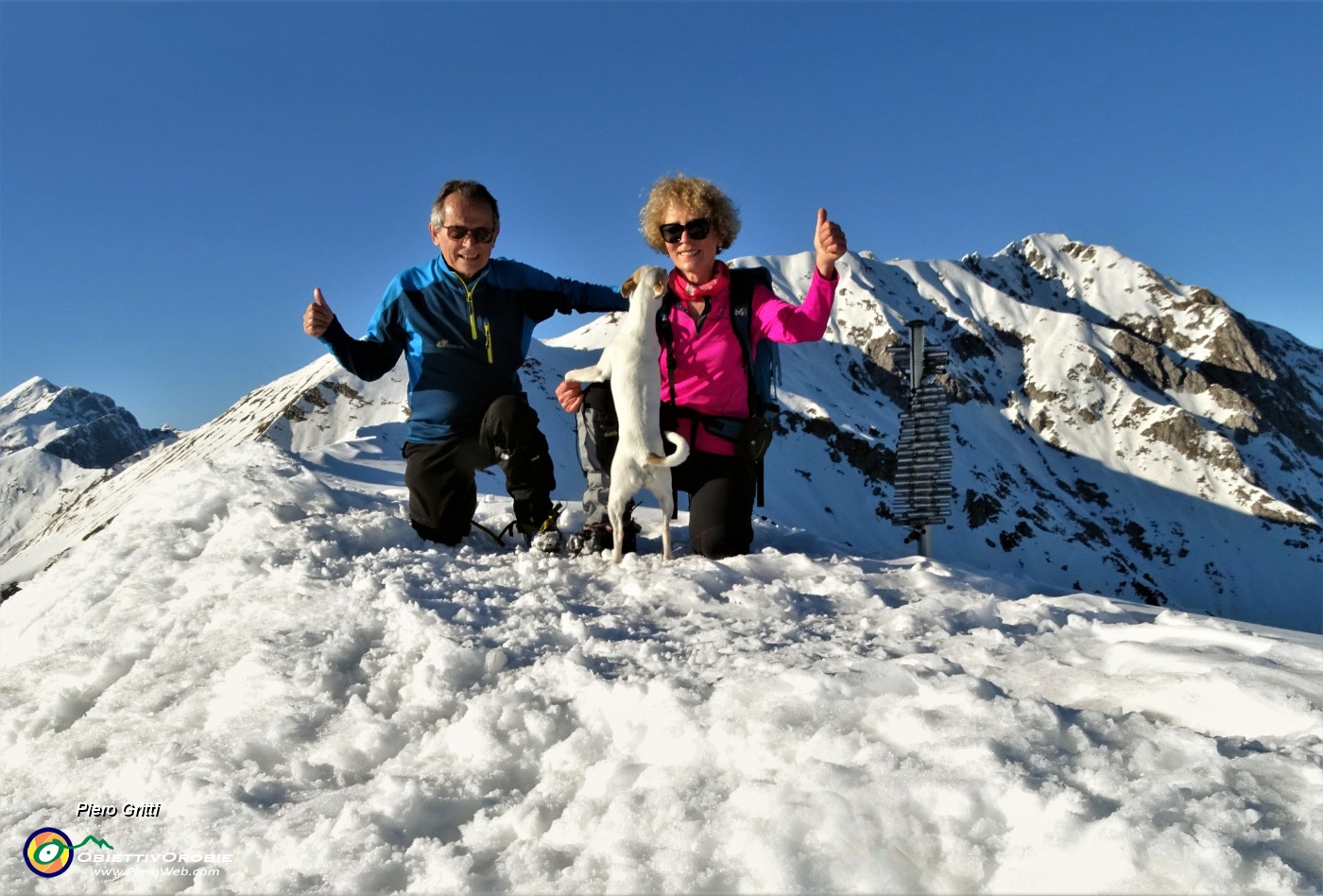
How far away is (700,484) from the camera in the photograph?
4.94 meters

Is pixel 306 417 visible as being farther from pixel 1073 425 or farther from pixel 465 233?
pixel 1073 425

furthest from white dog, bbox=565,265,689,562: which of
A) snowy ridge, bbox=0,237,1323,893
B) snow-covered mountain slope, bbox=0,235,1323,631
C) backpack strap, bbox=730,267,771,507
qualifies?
snow-covered mountain slope, bbox=0,235,1323,631

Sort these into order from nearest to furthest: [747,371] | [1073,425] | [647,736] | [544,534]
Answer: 1. [647,736]
2. [544,534]
3. [747,371]
4. [1073,425]

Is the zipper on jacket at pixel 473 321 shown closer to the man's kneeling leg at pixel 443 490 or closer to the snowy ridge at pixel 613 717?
the man's kneeling leg at pixel 443 490

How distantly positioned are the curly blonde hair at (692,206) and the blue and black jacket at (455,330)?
54cm

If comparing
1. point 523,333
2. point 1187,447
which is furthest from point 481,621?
point 1187,447

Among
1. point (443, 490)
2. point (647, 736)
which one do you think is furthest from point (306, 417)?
point (647, 736)

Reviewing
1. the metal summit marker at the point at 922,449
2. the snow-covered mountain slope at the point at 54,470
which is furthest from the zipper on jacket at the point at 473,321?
the snow-covered mountain slope at the point at 54,470

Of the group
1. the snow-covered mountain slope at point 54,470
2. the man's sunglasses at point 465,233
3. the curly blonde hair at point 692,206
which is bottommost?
the snow-covered mountain slope at point 54,470

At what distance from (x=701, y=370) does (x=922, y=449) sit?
8.67 feet

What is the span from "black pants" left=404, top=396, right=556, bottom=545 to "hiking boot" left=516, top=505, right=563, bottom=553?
0.12ft

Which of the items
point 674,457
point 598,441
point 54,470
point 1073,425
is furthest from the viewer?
point 54,470

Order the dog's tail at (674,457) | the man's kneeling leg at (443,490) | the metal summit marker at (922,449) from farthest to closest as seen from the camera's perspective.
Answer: the metal summit marker at (922,449), the man's kneeling leg at (443,490), the dog's tail at (674,457)

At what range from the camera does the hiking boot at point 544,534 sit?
4664 mm
